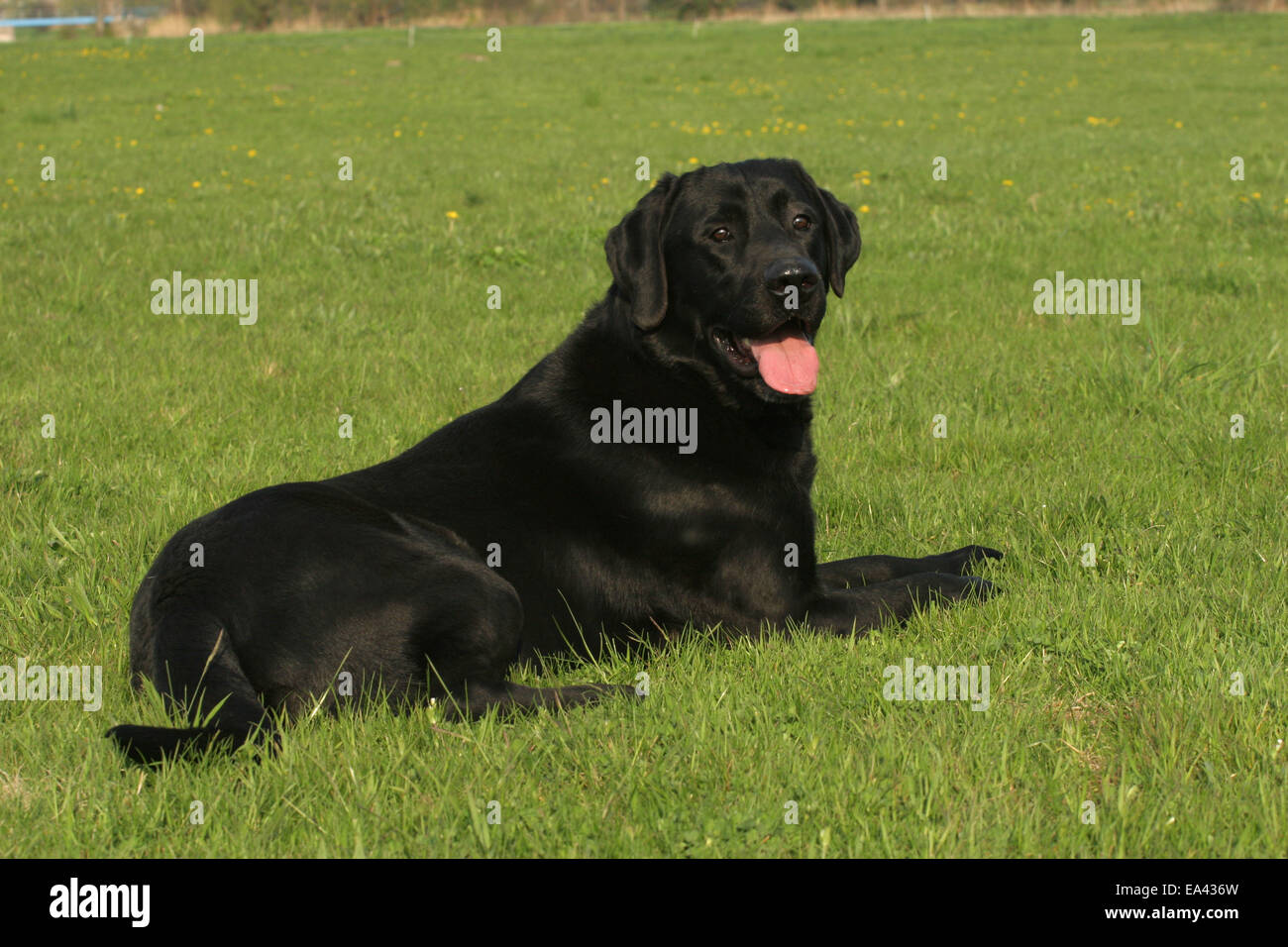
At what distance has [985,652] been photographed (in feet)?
11.6

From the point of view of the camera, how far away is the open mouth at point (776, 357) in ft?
13.1

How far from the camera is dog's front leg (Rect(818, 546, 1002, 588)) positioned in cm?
441

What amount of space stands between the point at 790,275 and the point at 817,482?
1.53 metres

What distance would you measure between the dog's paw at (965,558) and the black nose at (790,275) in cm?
121

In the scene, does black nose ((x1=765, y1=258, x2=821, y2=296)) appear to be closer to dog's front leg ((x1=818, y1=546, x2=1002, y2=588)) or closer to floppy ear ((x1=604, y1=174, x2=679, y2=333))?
floppy ear ((x1=604, y1=174, x2=679, y2=333))

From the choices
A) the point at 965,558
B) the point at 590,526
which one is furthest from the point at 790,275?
the point at 965,558

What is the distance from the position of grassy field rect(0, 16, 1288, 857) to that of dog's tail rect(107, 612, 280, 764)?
0.28ft

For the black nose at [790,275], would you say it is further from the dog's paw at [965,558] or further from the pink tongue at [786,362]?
the dog's paw at [965,558]

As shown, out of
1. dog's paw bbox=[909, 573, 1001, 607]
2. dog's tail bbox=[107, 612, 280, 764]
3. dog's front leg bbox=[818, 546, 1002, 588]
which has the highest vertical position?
dog's tail bbox=[107, 612, 280, 764]

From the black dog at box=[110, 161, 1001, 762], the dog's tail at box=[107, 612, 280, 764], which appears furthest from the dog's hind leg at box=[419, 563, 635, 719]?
the dog's tail at box=[107, 612, 280, 764]

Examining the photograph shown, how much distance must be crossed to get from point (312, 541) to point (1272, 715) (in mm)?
2578

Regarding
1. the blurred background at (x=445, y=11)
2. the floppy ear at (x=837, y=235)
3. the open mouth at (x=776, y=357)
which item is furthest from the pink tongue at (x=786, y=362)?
the blurred background at (x=445, y=11)

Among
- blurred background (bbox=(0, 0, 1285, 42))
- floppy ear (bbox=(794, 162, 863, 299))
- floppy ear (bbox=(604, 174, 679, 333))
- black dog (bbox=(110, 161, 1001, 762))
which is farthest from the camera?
blurred background (bbox=(0, 0, 1285, 42))

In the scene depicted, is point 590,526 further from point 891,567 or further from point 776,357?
point 891,567
